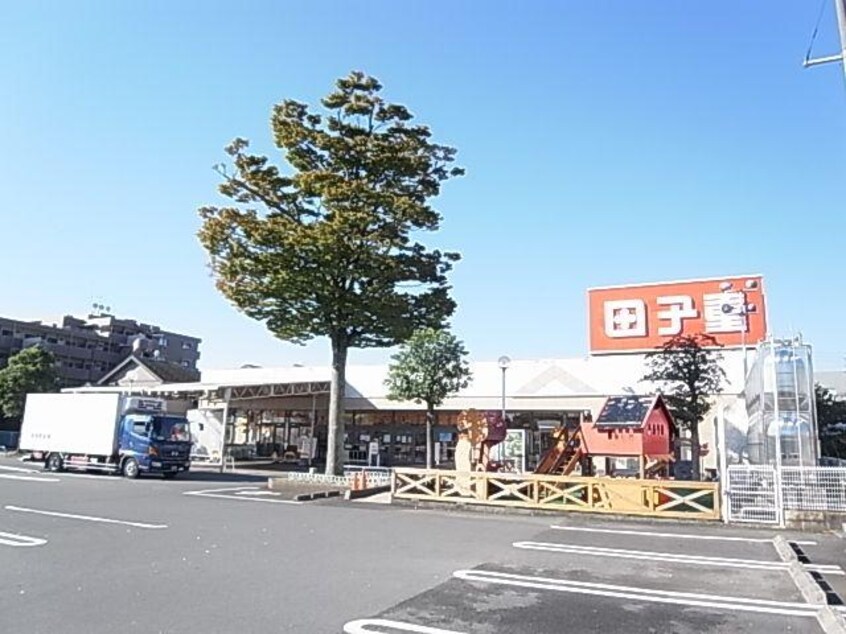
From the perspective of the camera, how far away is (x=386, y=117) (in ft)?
70.5

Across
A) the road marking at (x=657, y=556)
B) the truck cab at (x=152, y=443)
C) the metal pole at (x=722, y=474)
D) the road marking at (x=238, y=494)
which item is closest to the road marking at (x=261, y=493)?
the road marking at (x=238, y=494)

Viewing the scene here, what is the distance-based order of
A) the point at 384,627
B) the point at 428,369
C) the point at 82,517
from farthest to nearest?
the point at 428,369 → the point at 82,517 → the point at 384,627

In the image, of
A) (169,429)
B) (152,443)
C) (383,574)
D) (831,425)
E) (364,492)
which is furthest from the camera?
(831,425)

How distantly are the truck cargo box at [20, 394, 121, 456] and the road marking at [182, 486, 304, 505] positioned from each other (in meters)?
7.39

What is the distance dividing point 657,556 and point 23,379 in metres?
44.3

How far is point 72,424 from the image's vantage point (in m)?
25.8

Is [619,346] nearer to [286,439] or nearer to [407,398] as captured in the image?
[407,398]

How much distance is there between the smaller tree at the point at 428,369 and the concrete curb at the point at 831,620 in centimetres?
2241

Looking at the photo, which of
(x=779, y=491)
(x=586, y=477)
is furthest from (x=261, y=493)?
(x=779, y=491)

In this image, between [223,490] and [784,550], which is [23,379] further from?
[784,550]

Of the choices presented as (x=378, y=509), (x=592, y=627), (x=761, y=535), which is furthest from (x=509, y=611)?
(x=378, y=509)

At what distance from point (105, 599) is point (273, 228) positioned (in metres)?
14.6

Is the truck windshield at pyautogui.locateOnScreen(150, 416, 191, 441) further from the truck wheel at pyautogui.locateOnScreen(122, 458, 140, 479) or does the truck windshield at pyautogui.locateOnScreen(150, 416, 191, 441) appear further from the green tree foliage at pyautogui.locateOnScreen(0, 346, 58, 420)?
the green tree foliage at pyautogui.locateOnScreen(0, 346, 58, 420)

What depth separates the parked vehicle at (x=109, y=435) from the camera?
2373cm
